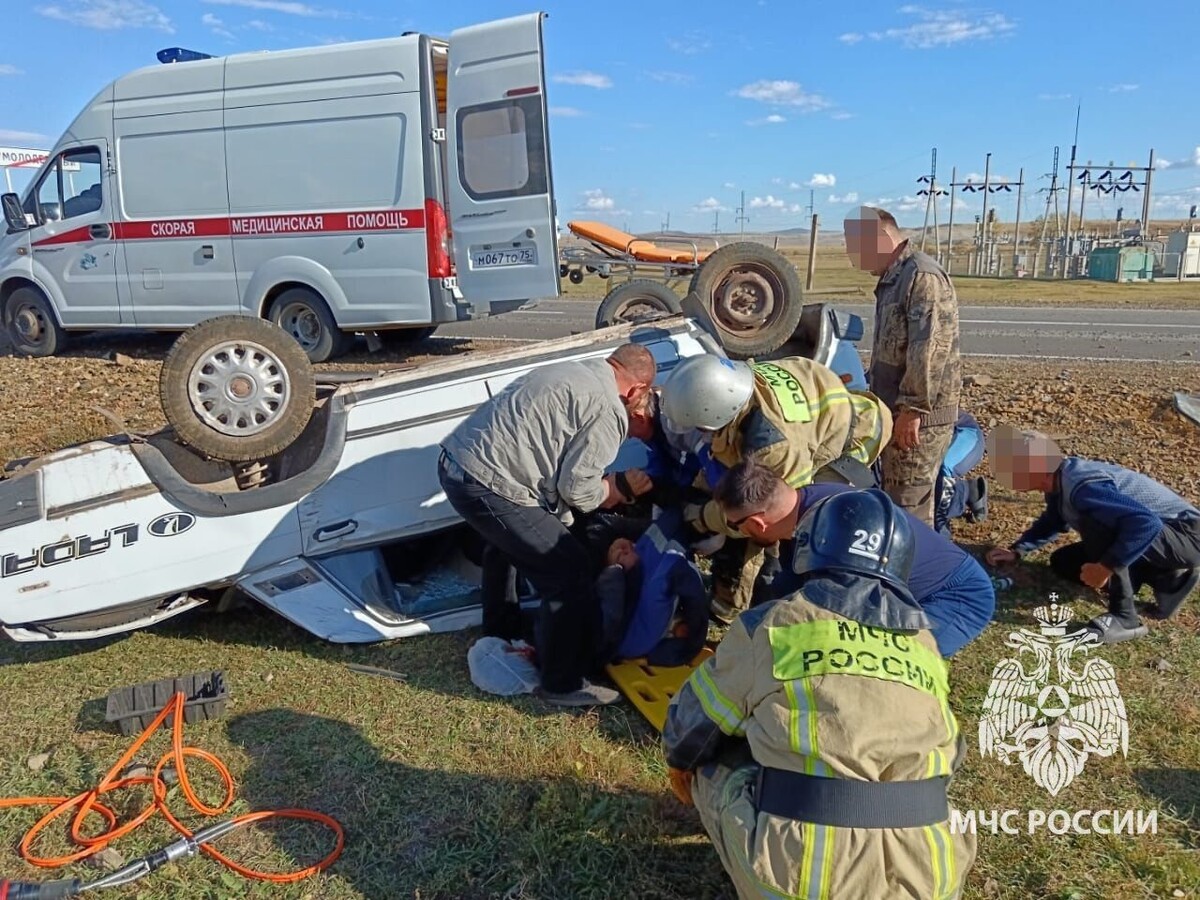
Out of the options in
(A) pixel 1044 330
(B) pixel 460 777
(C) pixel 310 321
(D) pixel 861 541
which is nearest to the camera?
(D) pixel 861 541

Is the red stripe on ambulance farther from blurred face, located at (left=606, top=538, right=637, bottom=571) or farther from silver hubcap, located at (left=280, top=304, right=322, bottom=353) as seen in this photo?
blurred face, located at (left=606, top=538, right=637, bottom=571)


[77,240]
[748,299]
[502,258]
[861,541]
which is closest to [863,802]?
[861,541]

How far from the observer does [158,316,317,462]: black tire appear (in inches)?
152

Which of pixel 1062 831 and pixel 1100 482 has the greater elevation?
pixel 1100 482

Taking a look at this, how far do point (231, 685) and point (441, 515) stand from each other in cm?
106

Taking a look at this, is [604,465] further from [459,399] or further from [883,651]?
[883,651]

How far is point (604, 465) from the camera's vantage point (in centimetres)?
323

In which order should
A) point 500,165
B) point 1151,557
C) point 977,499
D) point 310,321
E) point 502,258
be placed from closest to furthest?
point 1151,557 → point 977,499 → point 500,165 → point 502,258 → point 310,321

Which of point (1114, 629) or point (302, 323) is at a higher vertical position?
point (302, 323)

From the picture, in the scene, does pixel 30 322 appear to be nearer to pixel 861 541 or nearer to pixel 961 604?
pixel 961 604

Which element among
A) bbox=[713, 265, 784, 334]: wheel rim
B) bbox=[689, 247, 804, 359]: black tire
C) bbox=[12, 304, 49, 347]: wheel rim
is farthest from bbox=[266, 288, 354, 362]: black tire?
bbox=[713, 265, 784, 334]: wheel rim

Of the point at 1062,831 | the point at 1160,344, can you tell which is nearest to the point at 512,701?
the point at 1062,831

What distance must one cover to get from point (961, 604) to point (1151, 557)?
4.20ft

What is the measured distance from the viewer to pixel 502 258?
7910mm
